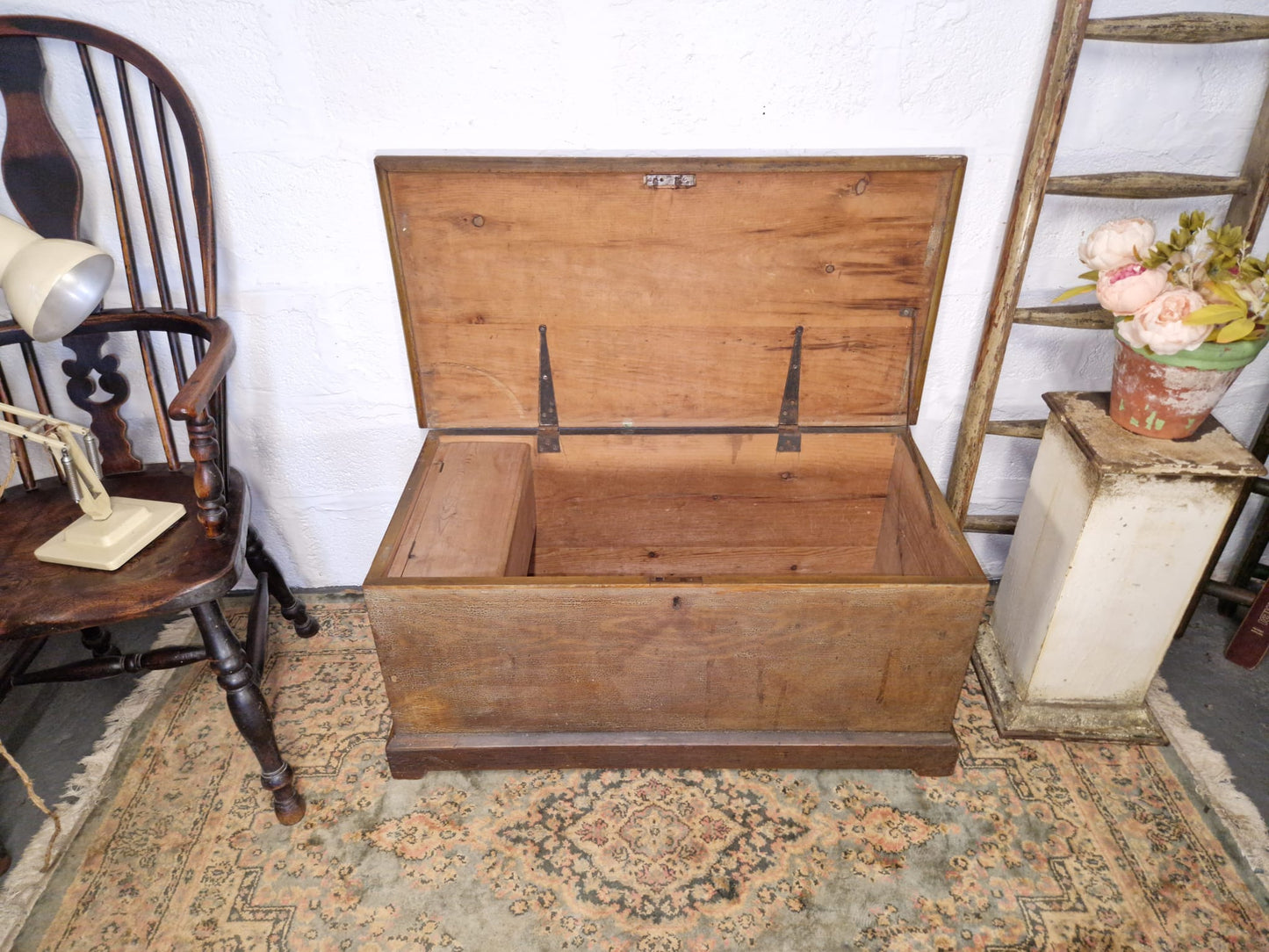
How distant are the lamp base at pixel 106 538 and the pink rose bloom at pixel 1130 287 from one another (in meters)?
1.81

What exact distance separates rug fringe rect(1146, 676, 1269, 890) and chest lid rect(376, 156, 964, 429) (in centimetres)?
93

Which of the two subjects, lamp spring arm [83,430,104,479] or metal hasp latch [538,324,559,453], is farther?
metal hasp latch [538,324,559,453]

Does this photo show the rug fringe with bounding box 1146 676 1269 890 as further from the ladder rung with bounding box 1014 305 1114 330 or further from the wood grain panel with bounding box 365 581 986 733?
the ladder rung with bounding box 1014 305 1114 330

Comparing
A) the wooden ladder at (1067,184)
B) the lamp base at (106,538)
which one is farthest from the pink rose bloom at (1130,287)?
the lamp base at (106,538)

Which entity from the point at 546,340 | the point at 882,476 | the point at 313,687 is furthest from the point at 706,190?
the point at 313,687

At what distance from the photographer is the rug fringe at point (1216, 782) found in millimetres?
1580

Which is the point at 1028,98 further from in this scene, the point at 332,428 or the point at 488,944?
the point at 488,944

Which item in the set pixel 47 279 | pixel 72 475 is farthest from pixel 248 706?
pixel 47 279

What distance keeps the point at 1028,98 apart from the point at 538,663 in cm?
146

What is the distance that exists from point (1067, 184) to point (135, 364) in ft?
6.74

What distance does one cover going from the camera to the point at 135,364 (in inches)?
72.6

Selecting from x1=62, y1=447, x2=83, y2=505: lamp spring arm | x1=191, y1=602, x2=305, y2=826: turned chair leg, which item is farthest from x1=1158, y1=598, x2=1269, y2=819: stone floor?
x1=62, y1=447, x2=83, y2=505: lamp spring arm

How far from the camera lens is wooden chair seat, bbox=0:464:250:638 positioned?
1.33 meters

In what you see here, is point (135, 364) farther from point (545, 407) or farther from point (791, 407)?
point (791, 407)
